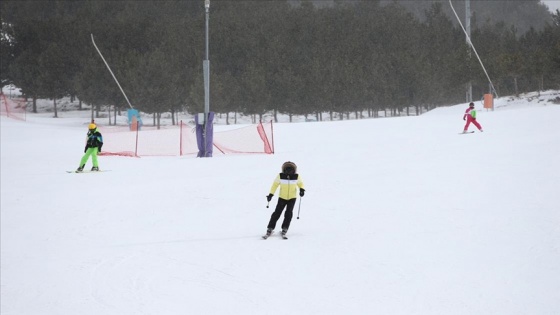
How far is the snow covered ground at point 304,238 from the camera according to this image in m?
9.47

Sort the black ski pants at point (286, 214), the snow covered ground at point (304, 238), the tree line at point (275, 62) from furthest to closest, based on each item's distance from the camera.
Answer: the tree line at point (275, 62)
the black ski pants at point (286, 214)
the snow covered ground at point (304, 238)

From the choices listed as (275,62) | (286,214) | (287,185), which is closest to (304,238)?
(286,214)

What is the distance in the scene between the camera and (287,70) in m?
74.1

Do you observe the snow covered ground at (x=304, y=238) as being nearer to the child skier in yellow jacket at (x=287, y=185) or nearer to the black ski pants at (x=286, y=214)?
the black ski pants at (x=286, y=214)

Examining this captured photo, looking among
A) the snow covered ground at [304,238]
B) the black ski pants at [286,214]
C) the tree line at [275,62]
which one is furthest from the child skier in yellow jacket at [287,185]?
the tree line at [275,62]

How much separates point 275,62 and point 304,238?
207 feet

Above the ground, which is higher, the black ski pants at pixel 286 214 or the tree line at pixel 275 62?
the tree line at pixel 275 62

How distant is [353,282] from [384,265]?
0.84m

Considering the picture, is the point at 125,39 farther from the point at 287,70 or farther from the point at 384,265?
the point at 384,265

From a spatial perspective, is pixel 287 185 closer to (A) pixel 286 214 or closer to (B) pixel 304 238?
(A) pixel 286 214

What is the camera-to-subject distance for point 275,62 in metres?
74.6

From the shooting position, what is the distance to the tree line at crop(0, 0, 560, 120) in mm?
64312

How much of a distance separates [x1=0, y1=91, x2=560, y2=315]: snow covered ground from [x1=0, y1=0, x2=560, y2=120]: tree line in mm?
37511

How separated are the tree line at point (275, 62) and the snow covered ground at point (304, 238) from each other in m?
37.5
